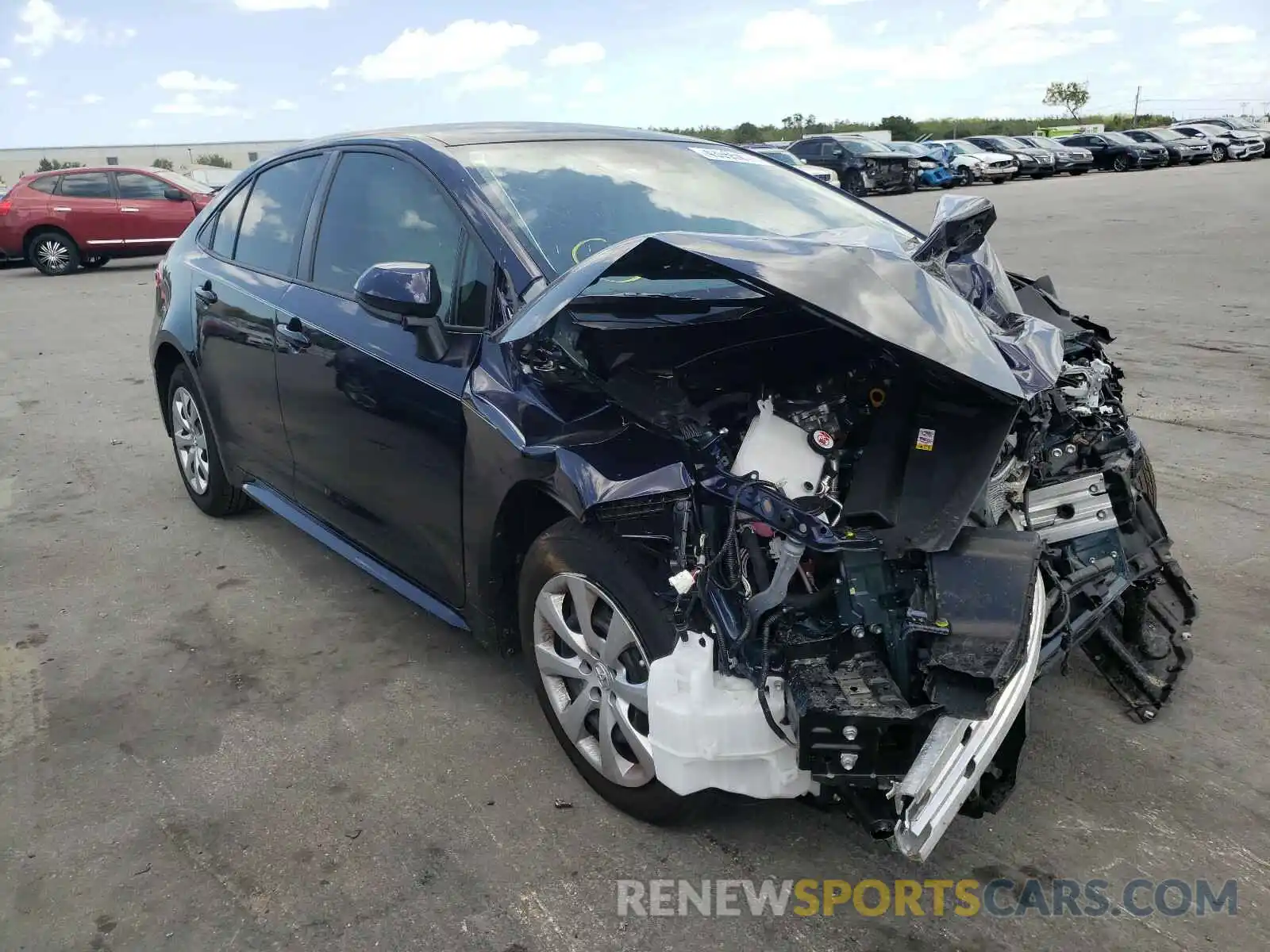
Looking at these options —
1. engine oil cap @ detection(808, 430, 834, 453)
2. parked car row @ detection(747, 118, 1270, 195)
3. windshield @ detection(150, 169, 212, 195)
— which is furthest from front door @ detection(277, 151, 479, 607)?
parked car row @ detection(747, 118, 1270, 195)

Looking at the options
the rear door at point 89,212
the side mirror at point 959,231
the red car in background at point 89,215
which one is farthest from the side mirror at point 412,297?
the rear door at point 89,212

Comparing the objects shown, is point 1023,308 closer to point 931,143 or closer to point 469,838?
point 469,838

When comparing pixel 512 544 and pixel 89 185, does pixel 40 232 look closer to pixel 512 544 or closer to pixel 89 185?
pixel 89 185

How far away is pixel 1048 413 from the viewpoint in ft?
9.51

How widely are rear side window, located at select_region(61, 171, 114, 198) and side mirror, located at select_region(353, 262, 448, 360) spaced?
16.2 meters

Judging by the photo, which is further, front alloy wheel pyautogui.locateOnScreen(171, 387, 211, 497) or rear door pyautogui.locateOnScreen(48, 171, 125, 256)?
rear door pyautogui.locateOnScreen(48, 171, 125, 256)

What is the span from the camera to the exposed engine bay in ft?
7.29

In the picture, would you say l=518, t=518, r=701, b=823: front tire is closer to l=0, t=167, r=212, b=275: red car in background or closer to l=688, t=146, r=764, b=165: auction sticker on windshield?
l=688, t=146, r=764, b=165: auction sticker on windshield

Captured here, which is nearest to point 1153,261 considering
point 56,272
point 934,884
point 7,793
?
point 934,884

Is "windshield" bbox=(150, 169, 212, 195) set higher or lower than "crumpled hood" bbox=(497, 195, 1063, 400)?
higher

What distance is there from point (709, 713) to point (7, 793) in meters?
2.22

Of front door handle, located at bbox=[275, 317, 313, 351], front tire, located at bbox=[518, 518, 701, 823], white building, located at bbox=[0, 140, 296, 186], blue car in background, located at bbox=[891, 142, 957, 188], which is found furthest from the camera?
white building, located at bbox=[0, 140, 296, 186]

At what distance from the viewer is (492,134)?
3.64m

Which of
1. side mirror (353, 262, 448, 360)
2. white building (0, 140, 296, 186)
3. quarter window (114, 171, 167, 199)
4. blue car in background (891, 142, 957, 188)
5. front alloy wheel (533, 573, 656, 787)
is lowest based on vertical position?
front alloy wheel (533, 573, 656, 787)
